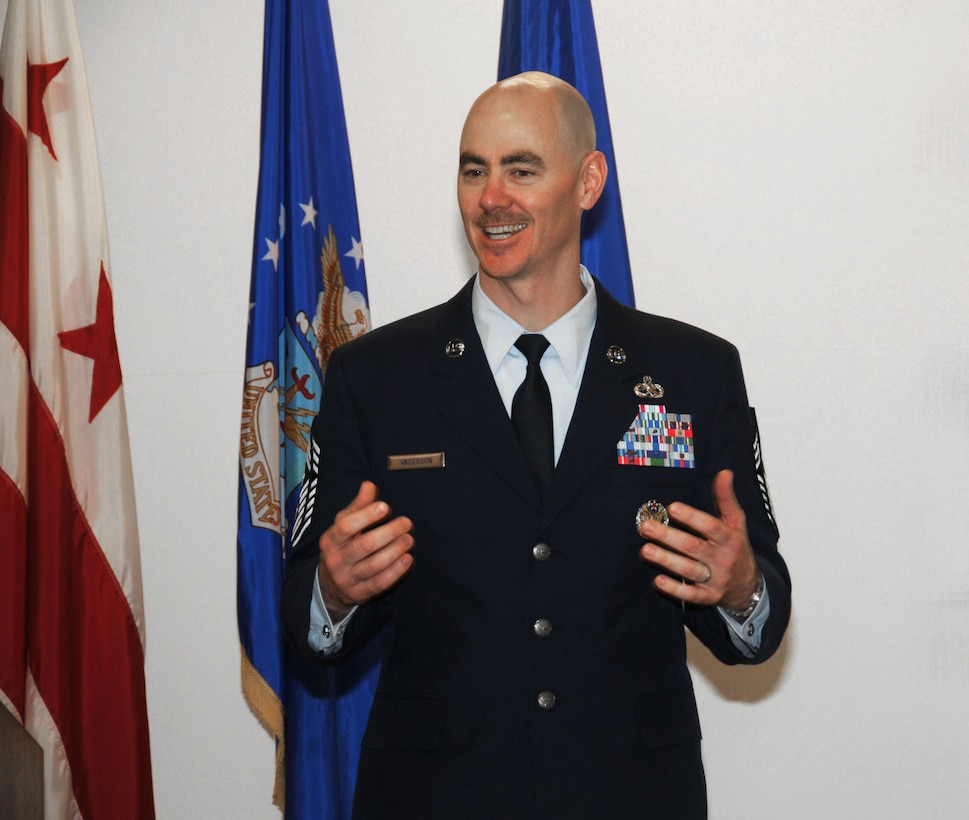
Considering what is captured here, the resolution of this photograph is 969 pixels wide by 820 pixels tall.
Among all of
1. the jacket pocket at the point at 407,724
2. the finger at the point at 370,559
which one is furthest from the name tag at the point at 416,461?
the jacket pocket at the point at 407,724

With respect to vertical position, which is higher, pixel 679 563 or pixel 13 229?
pixel 13 229

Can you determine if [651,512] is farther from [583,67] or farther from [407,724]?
[583,67]

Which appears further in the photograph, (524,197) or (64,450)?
(64,450)

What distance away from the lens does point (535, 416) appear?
1.68m

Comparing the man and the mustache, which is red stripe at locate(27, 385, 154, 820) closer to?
the man

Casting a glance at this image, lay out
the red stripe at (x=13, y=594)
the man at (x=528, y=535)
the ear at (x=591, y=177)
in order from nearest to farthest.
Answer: the man at (x=528, y=535) → the ear at (x=591, y=177) → the red stripe at (x=13, y=594)

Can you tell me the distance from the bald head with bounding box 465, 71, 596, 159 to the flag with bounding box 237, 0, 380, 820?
39.9 inches

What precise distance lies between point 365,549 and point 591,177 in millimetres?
849

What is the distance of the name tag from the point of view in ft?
5.48

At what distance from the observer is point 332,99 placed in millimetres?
2822

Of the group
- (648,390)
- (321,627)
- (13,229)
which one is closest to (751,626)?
(648,390)

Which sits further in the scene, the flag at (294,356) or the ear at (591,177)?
the flag at (294,356)

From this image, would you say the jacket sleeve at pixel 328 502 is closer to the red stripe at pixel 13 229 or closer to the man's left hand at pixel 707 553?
the man's left hand at pixel 707 553

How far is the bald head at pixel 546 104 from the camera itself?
184 cm
